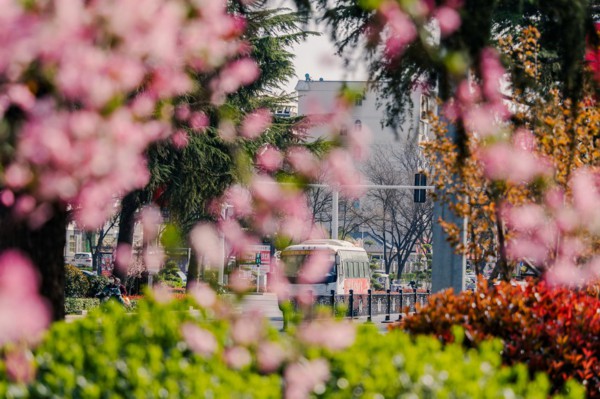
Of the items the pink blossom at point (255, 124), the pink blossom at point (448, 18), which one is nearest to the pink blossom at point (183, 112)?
the pink blossom at point (255, 124)

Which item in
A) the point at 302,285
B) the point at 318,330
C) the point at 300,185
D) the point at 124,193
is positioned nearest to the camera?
the point at 300,185

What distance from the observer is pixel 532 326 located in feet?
27.3

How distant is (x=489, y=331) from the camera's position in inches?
338

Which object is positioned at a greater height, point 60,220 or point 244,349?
point 60,220

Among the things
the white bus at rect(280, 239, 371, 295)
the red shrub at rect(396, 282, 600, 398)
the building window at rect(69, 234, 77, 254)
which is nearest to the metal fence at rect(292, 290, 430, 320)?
the white bus at rect(280, 239, 371, 295)

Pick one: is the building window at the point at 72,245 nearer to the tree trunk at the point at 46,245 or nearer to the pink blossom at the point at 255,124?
the pink blossom at the point at 255,124

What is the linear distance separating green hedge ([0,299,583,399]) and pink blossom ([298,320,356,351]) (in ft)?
0.12

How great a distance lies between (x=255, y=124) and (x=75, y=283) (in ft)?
32.3

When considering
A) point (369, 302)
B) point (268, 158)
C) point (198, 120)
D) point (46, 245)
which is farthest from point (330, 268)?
point (46, 245)

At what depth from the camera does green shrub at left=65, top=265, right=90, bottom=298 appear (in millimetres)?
34700

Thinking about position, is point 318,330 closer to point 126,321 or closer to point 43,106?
point 126,321

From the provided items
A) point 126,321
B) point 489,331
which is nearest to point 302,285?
point 489,331

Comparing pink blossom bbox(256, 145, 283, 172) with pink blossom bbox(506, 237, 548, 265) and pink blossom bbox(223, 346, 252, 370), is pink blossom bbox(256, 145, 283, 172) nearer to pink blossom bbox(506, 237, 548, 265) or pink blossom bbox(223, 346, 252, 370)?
pink blossom bbox(506, 237, 548, 265)

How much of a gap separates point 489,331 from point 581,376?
2.85 feet
